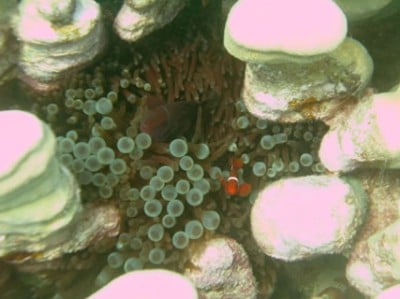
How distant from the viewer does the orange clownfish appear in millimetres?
2342

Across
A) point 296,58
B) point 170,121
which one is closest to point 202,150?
point 170,121

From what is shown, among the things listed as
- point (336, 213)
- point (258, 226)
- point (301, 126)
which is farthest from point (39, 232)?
point (301, 126)

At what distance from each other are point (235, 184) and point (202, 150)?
24 cm

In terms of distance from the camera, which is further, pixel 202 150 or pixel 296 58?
pixel 202 150

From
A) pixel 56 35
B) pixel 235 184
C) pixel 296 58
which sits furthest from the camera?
pixel 235 184

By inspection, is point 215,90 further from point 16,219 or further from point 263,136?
point 16,219

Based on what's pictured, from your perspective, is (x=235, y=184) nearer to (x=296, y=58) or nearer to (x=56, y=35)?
(x=296, y=58)

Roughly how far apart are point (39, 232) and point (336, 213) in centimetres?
117

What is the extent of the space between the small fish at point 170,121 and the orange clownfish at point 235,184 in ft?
1.02

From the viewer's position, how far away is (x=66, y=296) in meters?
2.36

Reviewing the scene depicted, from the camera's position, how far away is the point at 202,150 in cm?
239

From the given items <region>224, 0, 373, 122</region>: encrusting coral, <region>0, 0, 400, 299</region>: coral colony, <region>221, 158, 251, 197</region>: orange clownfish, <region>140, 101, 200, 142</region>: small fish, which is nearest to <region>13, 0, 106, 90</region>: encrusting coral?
<region>0, 0, 400, 299</region>: coral colony

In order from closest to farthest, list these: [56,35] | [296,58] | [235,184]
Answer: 1. [296,58]
2. [56,35]
3. [235,184]

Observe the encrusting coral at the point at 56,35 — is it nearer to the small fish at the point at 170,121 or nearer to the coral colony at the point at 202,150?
the coral colony at the point at 202,150
